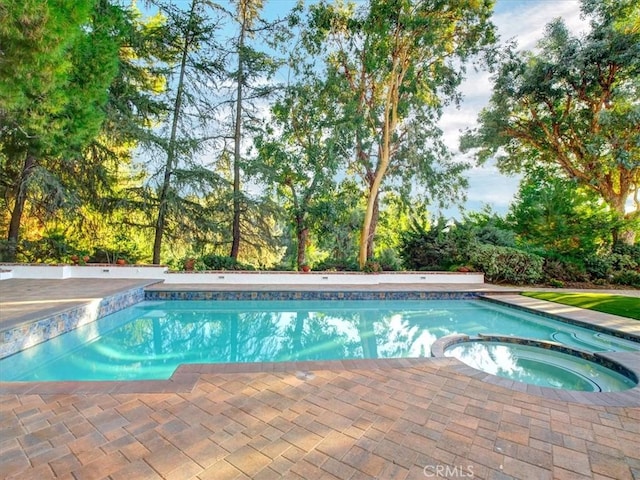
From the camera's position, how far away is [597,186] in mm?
15117

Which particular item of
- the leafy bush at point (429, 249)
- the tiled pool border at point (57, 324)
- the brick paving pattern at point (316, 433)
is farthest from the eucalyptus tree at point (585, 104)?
the tiled pool border at point (57, 324)

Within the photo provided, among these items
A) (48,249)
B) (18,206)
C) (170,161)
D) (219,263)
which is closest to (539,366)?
(219,263)

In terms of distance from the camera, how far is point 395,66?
12.4 metres

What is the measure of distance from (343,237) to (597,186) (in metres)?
11.7

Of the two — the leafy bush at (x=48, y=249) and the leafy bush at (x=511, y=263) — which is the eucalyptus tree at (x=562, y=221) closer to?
the leafy bush at (x=511, y=263)

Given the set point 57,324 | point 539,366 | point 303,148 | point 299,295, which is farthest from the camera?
point 303,148

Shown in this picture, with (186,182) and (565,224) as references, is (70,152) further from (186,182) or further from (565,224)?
(565,224)

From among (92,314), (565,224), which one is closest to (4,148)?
(92,314)

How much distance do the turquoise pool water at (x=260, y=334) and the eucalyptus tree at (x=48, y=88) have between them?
4108mm

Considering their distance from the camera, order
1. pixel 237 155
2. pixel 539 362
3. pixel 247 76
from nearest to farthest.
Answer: pixel 539 362, pixel 237 155, pixel 247 76

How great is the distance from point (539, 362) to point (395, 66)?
1101cm

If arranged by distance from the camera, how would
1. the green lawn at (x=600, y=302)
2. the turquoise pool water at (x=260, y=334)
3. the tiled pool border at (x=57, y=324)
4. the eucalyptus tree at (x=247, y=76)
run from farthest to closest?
the eucalyptus tree at (x=247, y=76) → the green lawn at (x=600, y=302) → the turquoise pool water at (x=260, y=334) → the tiled pool border at (x=57, y=324)

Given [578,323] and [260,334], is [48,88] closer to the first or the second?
[260,334]

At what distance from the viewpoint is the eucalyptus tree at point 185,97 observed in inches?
498
